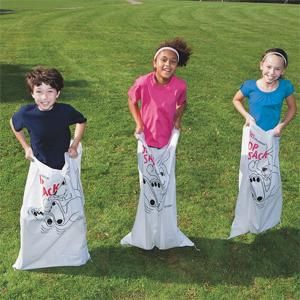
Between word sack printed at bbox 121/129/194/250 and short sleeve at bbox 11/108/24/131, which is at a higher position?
short sleeve at bbox 11/108/24/131

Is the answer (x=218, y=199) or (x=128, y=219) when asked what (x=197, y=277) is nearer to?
(x=128, y=219)

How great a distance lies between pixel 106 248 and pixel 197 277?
113cm

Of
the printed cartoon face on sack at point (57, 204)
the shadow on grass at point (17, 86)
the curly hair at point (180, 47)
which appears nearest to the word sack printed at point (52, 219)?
the printed cartoon face on sack at point (57, 204)

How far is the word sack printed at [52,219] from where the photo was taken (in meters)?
4.60

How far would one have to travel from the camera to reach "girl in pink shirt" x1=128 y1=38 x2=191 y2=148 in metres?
4.66

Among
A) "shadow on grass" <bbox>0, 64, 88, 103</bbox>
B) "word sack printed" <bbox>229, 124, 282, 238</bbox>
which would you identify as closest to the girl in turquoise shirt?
"word sack printed" <bbox>229, 124, 282, 238</bbox>

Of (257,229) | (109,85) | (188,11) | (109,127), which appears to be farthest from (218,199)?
(188,11)

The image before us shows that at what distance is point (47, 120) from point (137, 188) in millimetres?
2661

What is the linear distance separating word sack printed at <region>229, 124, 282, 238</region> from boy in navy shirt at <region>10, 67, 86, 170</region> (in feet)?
6.40

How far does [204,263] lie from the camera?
514 cm

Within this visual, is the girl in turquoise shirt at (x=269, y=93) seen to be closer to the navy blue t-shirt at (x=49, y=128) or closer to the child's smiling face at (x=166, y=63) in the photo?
the child's smiling face at (x=166, y=63)

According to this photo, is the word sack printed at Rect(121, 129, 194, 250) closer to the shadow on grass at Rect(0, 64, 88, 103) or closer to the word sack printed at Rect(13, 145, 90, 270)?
the word sack printed at Rect(13, 145, 90, 270)

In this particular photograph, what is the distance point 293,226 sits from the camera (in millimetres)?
5914

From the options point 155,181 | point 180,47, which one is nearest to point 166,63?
point 180,47
